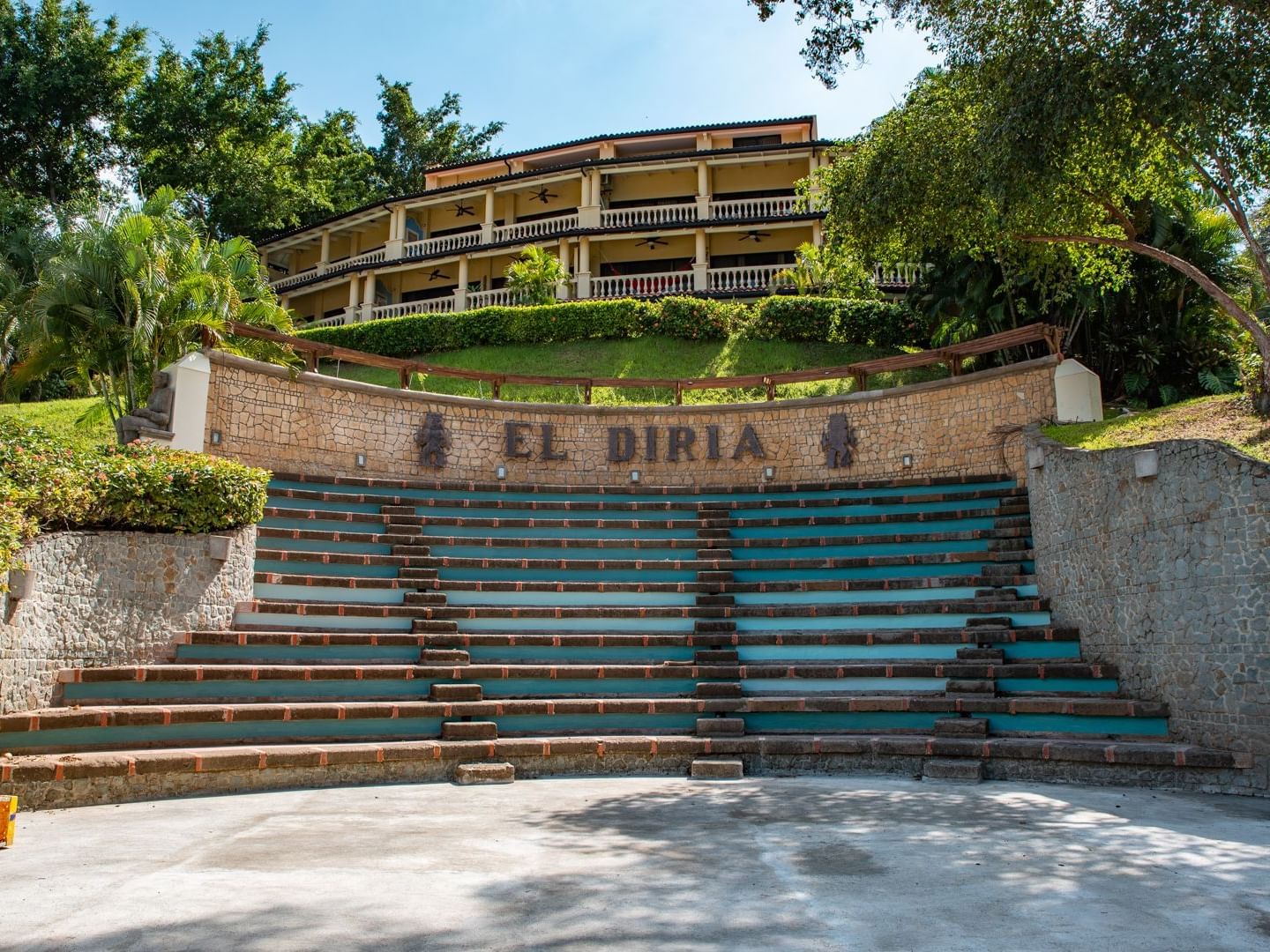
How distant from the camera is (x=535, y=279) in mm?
28125

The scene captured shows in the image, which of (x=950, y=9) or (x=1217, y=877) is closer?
(x=1217, y=877)

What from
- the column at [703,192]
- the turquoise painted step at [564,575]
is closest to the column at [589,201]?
the column at [703,192]

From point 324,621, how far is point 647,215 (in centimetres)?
2544

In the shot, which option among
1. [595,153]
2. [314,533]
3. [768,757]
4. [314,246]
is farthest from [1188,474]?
[314,246]

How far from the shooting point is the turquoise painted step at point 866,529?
43.2 ft

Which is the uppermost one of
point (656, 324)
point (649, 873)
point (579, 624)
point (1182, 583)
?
point (656, 324)

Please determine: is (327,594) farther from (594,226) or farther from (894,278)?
(594,226)

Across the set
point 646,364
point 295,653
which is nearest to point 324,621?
point 295,653

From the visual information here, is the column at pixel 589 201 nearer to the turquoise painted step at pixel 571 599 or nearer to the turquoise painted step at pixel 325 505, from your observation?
the turquoise painted step at pixel 325 505

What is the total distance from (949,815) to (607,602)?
612cm

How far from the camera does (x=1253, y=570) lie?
8250 mm

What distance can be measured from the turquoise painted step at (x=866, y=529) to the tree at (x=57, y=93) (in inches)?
1363

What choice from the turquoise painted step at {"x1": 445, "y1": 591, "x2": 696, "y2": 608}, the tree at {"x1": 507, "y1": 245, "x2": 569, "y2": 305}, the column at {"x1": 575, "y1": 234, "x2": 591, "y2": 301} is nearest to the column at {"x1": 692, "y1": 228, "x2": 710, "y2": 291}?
the column at {"x1": 575, "y1": 234, "x2": 591, "y2": 301}

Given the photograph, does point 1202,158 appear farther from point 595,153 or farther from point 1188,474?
point 595,153
